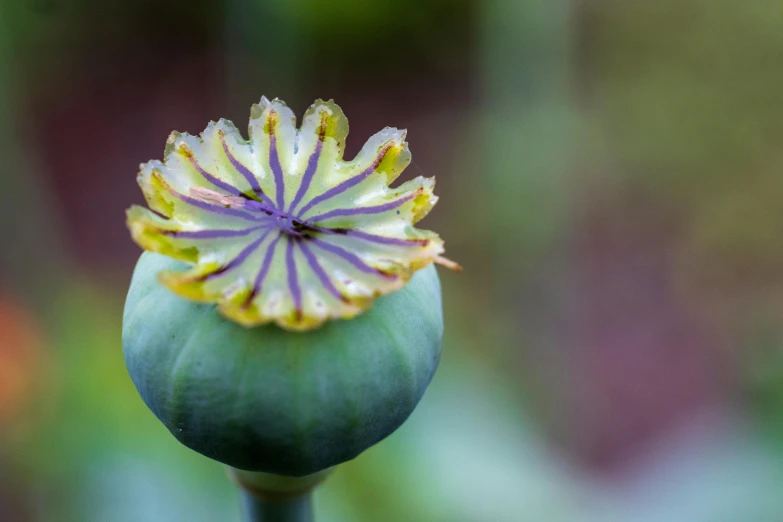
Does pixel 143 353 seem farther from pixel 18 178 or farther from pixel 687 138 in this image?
pixel 687 138

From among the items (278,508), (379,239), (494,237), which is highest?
(494,237)

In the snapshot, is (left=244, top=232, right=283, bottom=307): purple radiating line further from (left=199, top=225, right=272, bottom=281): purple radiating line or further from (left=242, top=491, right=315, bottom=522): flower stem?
(left=242, top=491, right=315, bottom=522): flower stem

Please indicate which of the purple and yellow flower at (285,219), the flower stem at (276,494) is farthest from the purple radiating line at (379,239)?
the flower stem at (276,494)

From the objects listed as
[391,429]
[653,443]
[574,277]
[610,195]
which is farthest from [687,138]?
[391,429]

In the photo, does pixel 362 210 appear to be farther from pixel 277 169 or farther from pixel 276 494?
pixel 276 494

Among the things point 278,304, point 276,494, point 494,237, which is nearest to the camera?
point 278,304

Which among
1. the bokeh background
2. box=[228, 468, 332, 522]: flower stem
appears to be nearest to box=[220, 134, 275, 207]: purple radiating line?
box=[228, 468, 332, 522]: flower stem

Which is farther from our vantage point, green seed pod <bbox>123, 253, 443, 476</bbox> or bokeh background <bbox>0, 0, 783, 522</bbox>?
bokeh background <bbox>0, 0, 783, 522</bbox>

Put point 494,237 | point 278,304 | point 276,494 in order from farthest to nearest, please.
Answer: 1. point 494,237
2. point 276,494
3. point 278,304

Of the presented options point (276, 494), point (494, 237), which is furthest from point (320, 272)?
point (494, 237)
